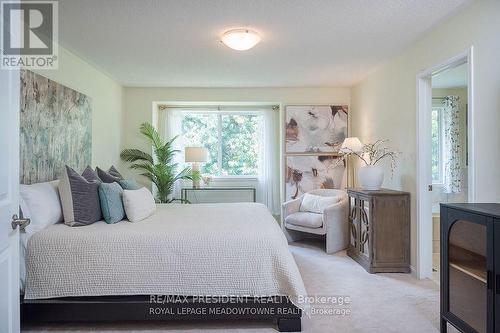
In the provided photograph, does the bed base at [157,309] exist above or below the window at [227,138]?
below

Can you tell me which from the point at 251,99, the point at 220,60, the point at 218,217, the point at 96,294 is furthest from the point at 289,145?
the point at 96,294

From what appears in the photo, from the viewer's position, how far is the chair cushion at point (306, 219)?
14.4 feet

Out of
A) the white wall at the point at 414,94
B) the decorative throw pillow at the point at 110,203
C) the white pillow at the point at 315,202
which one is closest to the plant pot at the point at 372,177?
the white wall at the point at 414,94

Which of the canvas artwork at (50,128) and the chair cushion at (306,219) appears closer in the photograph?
the canvas artwork at (50,128)

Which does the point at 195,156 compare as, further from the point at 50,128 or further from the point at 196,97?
the point at 50,128

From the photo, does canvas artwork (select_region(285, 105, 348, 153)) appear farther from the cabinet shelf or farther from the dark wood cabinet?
the cabinet shelf

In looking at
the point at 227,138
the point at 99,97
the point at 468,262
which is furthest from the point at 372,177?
the point at 99,97

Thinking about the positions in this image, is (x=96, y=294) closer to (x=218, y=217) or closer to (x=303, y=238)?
(x=218, y=217)

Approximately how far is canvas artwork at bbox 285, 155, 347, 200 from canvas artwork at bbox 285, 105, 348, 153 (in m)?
0.15

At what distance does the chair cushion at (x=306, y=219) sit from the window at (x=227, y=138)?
1.37 metres

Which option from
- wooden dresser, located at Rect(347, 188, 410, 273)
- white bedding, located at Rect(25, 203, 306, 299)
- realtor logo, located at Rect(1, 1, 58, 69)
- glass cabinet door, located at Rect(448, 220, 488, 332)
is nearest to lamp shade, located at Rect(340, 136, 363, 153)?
wooden dresser, located at Rect(347, 188, 410, 273)

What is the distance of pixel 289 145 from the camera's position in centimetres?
532

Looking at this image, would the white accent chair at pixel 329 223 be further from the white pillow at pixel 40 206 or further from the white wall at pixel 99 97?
the white pillow at pixel 40 206

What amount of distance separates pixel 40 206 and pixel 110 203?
0.49m
